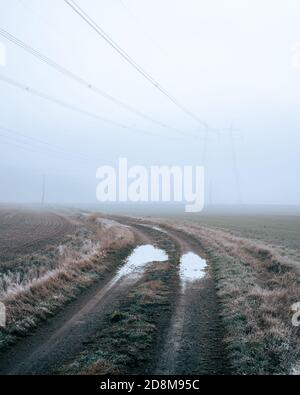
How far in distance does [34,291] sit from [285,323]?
9330mm

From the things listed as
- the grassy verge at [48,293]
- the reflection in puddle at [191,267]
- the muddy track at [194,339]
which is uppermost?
the grassy verge at [48,293]

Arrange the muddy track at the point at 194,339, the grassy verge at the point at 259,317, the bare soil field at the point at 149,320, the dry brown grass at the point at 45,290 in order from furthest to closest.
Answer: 1. the dry brown grass at the point at 45,290
2. the grassy verge at the point at 259,317
3. the bare soil field at the point at 149,320
4. the muddy track at the point at 194,339

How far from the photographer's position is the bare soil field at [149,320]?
1019cm

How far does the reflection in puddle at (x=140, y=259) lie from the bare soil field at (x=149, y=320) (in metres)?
0.17

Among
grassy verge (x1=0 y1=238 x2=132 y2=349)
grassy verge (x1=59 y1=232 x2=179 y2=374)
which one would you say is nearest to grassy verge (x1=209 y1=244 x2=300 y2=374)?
grassy verge (x1=59 y1=232 x2=179 y2=374)

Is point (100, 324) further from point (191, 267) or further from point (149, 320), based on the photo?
point (191, 267)

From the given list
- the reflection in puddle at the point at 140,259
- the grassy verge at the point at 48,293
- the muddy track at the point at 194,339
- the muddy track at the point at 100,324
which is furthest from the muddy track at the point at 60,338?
the reflection in puddle at the point at 140,259

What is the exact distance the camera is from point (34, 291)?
52.3ft

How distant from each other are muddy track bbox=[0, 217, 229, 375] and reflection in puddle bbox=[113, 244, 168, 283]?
183 inches

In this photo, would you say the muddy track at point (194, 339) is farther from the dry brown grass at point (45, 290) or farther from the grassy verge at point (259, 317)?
the dry brown grass at point (45, 290)

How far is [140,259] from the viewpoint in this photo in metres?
26.9

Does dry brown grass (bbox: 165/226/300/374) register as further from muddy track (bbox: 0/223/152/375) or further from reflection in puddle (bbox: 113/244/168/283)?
muddy track (bbox: 0/223/152/375)

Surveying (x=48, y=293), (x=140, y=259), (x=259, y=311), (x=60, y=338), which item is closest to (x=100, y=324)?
(x=60, y=338)
